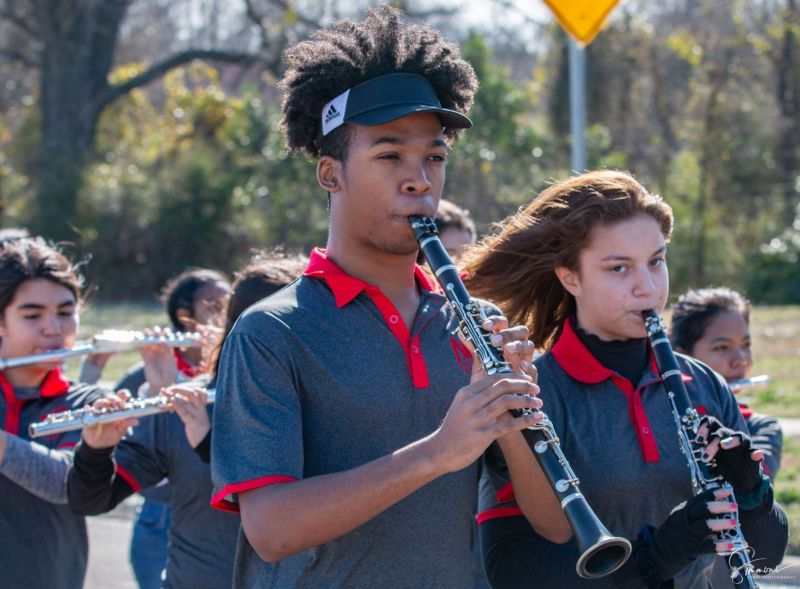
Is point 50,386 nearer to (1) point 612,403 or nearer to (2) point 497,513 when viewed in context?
(2) point 497,513

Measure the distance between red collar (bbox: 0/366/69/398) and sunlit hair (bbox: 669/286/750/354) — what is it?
90.9 inches

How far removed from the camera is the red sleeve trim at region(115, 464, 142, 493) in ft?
12.1

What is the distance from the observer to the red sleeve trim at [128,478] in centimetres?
368

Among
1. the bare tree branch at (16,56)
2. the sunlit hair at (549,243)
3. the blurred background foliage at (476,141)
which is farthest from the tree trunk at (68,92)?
the sunlit hair at (549,243)

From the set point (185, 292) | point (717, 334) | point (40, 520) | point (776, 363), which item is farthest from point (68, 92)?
point (717, 334)

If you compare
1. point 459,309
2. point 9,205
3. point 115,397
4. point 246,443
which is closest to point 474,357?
point 459,309

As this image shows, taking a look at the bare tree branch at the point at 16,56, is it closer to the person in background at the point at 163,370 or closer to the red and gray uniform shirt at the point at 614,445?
the person in background at the point at 163,370

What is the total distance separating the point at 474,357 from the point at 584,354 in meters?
0.66

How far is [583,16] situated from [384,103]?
3.67 meters

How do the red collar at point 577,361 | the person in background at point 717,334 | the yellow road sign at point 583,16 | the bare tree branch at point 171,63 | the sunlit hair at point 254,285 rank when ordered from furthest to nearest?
the bare tree branch at point 171,63
the yellow road sign at point 583,16
the person in background at point 717,334
the sunlit hair at point 254,285
the red collar at point 577,361

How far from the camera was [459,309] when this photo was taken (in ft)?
7.97

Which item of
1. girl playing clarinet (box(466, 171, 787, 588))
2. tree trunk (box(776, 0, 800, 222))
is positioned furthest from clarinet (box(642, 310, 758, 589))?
tree trunk (box(776, 0, 800, 222))

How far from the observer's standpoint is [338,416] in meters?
2.35

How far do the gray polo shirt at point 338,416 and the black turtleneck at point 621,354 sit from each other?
0.60m
